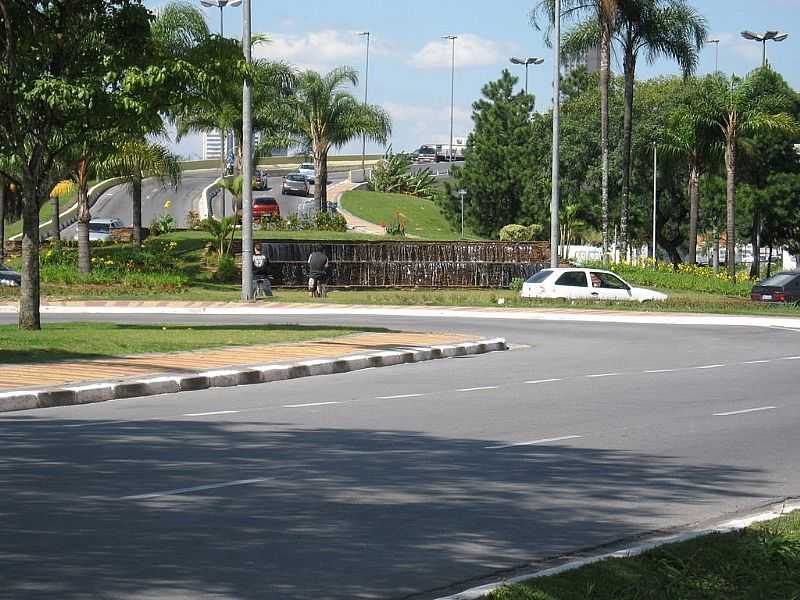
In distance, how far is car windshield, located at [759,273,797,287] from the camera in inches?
1730

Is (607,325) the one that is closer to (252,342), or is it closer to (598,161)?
(252,342)

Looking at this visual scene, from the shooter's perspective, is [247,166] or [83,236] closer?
[247,166]

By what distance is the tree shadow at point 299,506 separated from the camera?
23.2 feet

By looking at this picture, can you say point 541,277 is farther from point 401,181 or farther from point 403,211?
point 401,181

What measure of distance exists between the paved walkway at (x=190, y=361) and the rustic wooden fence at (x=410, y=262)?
22777 millimetres

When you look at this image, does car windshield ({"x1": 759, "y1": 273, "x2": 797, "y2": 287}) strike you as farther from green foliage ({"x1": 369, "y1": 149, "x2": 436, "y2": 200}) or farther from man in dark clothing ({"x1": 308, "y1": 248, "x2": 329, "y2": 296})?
green foliage ({"x1": 369, "y1": 149, "x2": 436, "y2": 200})

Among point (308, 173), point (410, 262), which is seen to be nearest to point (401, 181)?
point (308, 173)

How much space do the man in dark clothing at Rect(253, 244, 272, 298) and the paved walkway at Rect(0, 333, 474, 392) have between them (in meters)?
16.7

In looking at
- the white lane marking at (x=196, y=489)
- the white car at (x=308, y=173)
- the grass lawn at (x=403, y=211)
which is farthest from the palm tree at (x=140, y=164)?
the white car at (x=308, y=173)

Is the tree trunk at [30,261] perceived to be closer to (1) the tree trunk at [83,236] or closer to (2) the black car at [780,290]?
(1) the tree trunk at [83,236]

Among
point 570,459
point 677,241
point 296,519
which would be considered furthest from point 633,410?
point 677,241

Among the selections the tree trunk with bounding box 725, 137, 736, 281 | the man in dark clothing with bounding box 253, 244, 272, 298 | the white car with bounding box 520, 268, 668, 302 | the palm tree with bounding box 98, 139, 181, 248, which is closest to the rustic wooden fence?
the man in dark clothing with bounding box 253, 244, 272, 298

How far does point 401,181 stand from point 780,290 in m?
58.0

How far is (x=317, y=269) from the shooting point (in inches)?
1619
